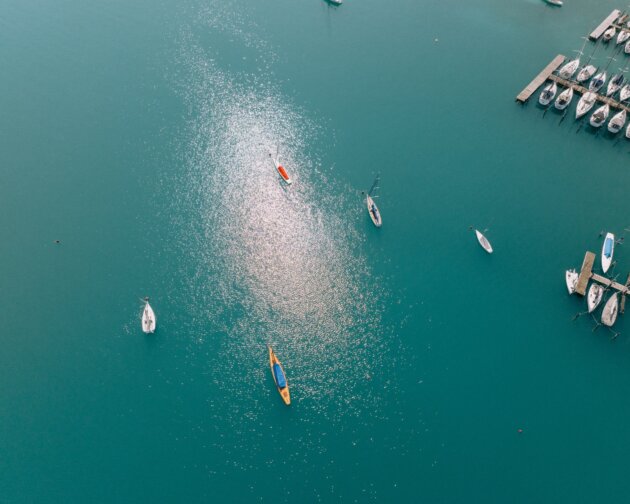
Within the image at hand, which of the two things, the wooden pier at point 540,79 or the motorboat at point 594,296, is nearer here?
the motorboat at point 594,296

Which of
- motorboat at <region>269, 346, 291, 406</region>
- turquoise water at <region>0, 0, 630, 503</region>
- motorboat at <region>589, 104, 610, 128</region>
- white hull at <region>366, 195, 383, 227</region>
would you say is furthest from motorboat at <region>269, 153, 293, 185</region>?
motorboat at <region>589, 104, 610, 128</region>

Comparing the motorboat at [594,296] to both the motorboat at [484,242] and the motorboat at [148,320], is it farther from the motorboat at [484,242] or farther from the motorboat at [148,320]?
the motorboat at [148,320]

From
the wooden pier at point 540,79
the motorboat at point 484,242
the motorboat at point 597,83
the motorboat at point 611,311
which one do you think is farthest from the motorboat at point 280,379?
the motorboat at point 597,83

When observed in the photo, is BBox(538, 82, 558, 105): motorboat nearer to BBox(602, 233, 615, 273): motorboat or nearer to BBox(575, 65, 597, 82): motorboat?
BBox(575, 65, 597, 82): motorboat

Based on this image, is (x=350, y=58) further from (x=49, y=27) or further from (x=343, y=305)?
(x=49, y=27)

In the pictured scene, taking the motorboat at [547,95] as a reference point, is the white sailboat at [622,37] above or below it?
above

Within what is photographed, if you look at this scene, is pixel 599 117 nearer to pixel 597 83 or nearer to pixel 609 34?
pixel 597 83
